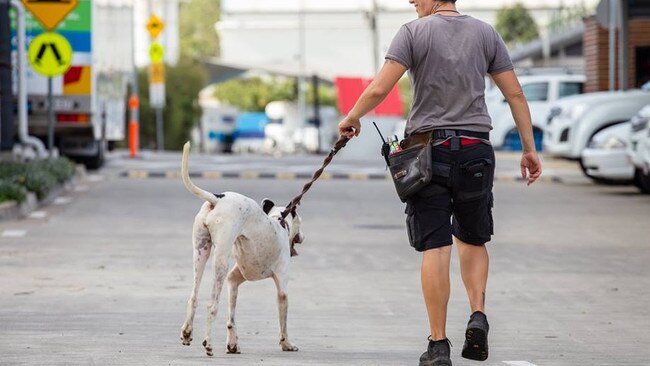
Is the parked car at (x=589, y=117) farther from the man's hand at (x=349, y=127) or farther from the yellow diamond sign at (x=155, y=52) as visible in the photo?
the man's hand at (x=349, y=127)

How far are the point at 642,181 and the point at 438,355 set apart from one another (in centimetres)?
1633

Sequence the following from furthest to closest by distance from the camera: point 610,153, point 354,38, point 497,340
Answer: point 354,38
point 610,153
point 497,340

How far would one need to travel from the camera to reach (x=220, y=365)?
27.5 ft

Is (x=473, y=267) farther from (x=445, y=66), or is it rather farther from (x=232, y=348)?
(x=232, y=348)

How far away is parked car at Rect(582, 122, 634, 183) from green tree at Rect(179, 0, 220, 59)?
109m

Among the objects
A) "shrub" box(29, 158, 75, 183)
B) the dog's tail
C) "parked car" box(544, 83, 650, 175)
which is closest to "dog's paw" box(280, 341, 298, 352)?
the dog's tail

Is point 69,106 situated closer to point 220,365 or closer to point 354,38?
point 220,365

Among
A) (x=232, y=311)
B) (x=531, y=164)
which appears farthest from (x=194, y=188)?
(x=531, y=164)

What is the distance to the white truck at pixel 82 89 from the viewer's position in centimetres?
2930

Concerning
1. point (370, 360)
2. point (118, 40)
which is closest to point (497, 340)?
point (370, 360)

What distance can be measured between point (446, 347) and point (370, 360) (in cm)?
71

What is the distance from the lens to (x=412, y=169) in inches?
320

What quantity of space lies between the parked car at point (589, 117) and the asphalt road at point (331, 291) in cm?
524

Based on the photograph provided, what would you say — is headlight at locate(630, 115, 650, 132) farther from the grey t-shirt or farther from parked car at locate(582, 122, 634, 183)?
the grey t-shirt
